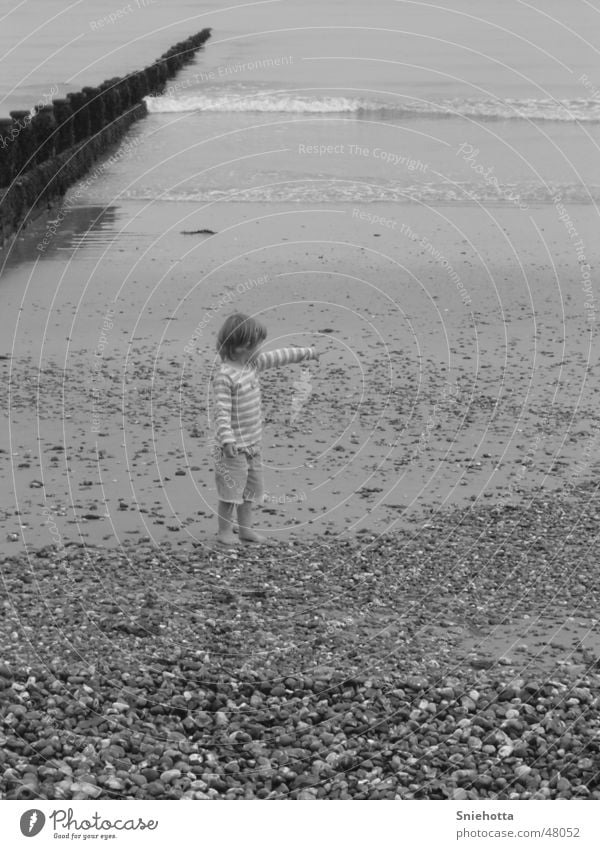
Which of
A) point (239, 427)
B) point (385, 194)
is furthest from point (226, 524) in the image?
point (385, 194)

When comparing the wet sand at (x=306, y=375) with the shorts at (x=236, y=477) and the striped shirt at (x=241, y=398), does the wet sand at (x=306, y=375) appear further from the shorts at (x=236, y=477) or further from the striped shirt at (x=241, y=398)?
the striped shirt at (x=241, y=398)

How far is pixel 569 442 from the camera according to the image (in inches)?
423

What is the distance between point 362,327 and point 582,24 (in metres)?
92.2

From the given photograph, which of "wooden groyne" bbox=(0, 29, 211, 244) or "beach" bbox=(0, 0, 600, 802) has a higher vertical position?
"wooden groyne" bbox=(0, 29, 211, 244)

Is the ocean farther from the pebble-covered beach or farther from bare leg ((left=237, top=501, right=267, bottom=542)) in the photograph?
the pebble-covered beach

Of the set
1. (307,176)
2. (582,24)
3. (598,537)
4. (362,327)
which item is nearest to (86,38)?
(582,24)

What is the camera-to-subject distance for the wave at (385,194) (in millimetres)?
25000

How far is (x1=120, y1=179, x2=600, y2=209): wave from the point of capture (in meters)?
25.0

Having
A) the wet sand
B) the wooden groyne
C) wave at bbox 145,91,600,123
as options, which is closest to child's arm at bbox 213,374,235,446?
the wet sand

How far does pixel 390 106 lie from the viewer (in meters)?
45.1

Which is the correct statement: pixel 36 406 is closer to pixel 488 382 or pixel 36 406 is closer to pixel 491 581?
pixel 488 382

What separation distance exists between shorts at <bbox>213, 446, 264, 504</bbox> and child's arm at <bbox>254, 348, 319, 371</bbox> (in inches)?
23.9

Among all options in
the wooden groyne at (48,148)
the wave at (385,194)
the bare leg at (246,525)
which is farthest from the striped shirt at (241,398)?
the wave at (385,194)

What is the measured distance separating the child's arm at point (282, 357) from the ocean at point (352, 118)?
304cm
